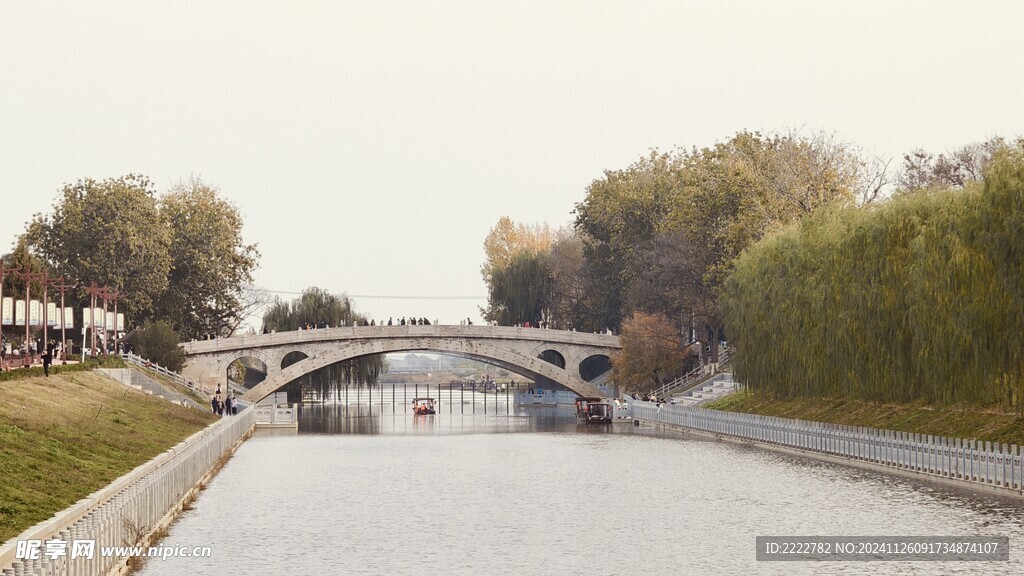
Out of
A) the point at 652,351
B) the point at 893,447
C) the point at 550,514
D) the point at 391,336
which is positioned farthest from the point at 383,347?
the point at 550,514

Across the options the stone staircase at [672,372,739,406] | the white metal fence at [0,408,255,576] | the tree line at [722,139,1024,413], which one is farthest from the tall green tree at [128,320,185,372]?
the white metal fence at [0,408,255,576]

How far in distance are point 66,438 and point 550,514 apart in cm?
1350

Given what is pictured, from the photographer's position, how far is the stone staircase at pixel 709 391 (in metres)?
88.2

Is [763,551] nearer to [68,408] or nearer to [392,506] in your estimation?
[392,506]

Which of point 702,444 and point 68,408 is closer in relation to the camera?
point 68,408

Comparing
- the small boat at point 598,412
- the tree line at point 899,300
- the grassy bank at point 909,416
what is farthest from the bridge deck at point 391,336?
the tree line at point 899,300

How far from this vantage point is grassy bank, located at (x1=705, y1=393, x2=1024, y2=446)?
4172 cm

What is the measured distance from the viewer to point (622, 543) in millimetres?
25156

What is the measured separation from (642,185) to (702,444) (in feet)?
179

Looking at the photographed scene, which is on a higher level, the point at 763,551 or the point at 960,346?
the point at 960,346

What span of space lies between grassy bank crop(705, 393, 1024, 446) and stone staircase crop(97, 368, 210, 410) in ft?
99.6

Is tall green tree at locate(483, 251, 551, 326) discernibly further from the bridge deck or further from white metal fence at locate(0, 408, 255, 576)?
white metal fence at locate(0, 408, 255, 576)

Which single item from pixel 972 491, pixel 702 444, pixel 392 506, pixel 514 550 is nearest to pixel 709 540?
pixel 514 550

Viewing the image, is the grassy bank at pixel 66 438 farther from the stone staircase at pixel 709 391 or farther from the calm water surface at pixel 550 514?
the stone staircase at pixel 709 391
